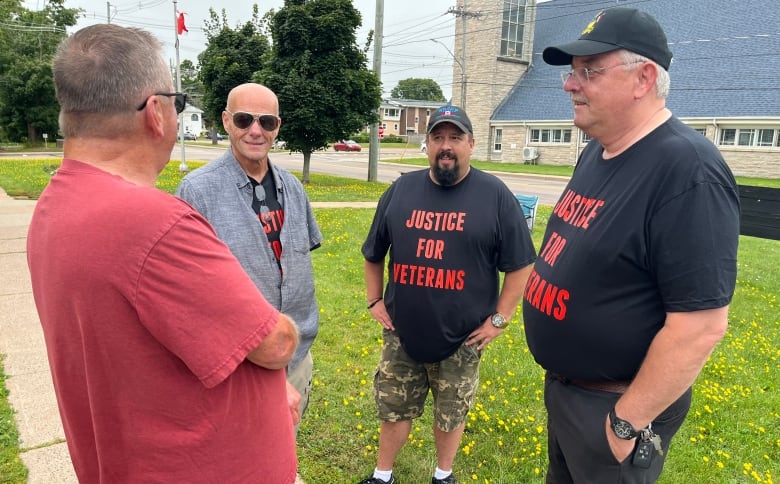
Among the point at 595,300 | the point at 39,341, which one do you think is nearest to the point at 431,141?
the point at 595,300

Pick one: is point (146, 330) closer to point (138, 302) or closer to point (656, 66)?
point (138, 302)

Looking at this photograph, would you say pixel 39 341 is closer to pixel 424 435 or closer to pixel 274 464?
pixel 424 435

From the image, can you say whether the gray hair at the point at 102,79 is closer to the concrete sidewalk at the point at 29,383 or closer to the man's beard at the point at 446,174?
the man's beard at the point at 446,174

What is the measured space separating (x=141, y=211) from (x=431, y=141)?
1.96 meters

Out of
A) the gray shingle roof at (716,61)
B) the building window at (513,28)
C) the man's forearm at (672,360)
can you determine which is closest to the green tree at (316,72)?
the man's forearm at (672,360)

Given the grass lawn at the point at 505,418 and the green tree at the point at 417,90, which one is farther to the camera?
the green tree at the point at 417,90

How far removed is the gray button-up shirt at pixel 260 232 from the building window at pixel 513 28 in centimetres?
3608

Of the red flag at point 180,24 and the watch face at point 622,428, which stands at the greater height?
the red flag at point 180,24

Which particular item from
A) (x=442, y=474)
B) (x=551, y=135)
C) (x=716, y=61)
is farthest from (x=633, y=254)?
(x=551, y=135)

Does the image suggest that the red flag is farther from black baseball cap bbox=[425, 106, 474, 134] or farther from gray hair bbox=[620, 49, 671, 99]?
gray hair bbox=[620, 49, 671, 99]

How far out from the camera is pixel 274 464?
1528 mm

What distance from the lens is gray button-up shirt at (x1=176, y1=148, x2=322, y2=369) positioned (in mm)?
2377

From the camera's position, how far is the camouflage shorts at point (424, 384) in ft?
9.44

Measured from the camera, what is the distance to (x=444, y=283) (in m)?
2.79
